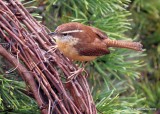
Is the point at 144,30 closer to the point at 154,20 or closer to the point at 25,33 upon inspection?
the point at 154,20

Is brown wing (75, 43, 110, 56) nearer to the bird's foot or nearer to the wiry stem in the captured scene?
the wiry stem

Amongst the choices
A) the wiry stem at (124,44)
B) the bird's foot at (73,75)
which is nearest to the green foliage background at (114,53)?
the wiry stem at (124,44)

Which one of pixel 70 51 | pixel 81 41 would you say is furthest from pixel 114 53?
pixel 70 51

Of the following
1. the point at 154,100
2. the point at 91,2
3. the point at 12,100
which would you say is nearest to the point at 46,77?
the point at 12,100

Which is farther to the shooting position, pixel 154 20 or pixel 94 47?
pixel 154 20

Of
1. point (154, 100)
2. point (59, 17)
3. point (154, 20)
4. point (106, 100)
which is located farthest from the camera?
point (154, 20)

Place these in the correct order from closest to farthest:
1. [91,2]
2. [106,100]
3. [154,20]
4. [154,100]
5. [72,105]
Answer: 1. [72,105]
2. [106,100]
3. [91,2]
4. [154,100]
5. [154,20]

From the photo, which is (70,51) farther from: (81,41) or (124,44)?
(124,44)
